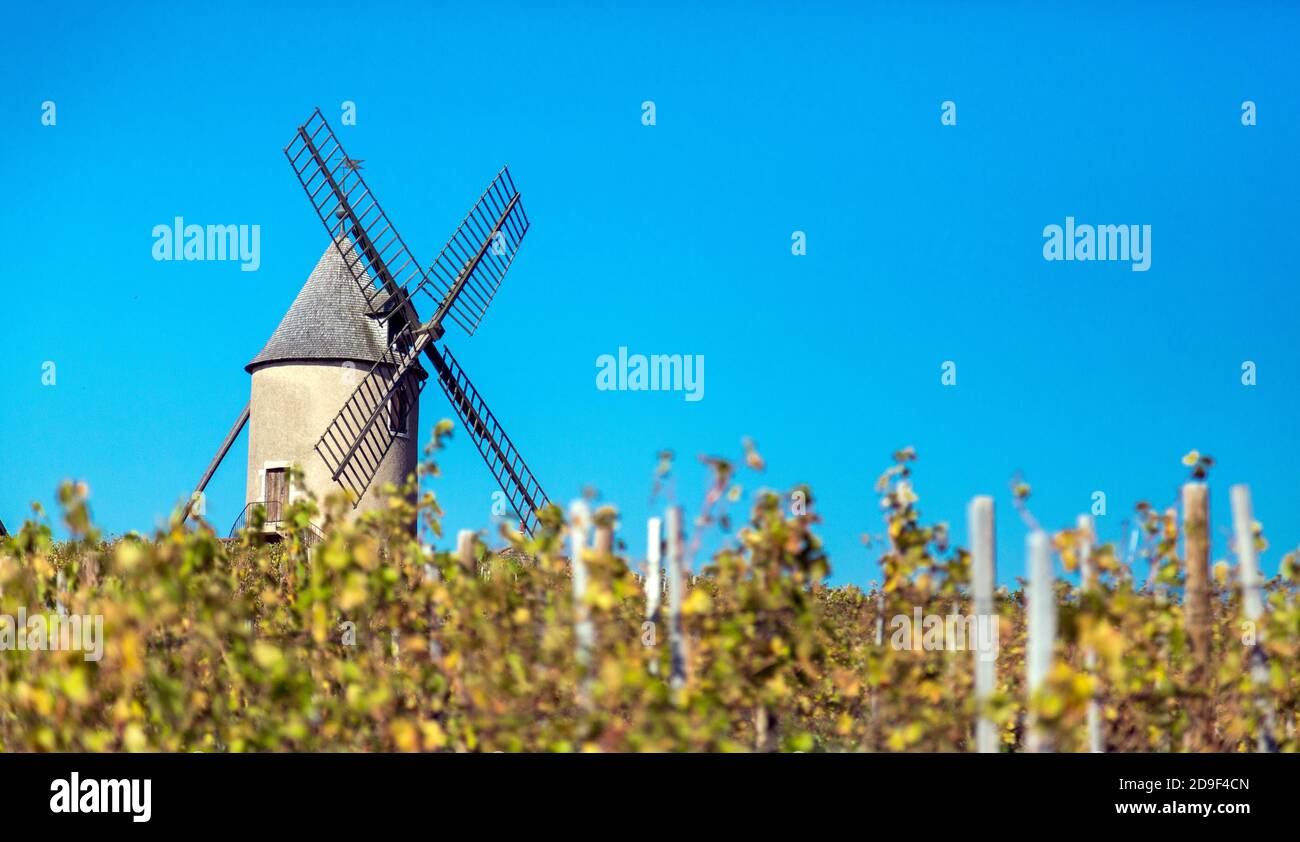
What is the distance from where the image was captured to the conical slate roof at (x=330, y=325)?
825 inches

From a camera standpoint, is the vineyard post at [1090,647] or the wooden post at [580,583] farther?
the vineyard post at [1090,647]

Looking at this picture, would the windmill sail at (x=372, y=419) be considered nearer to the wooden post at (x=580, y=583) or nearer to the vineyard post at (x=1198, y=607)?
the wooden post at (x=580, y=583)

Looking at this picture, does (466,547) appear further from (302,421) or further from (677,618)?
(302,421)

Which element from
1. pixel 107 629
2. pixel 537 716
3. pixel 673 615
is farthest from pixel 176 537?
pixel 673 615

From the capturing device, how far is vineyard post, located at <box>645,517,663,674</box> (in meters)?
4.88

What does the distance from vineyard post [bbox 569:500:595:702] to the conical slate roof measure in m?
16.9

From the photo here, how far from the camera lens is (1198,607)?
208 inches

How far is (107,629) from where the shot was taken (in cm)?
446


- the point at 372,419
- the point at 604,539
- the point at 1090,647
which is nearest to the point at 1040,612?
the point at 1090,647

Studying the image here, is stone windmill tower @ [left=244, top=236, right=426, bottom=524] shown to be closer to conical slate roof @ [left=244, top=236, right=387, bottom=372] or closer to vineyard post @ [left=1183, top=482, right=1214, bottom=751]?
conical slate roof @ [left=244, top=236, right=387, bottom=372]
